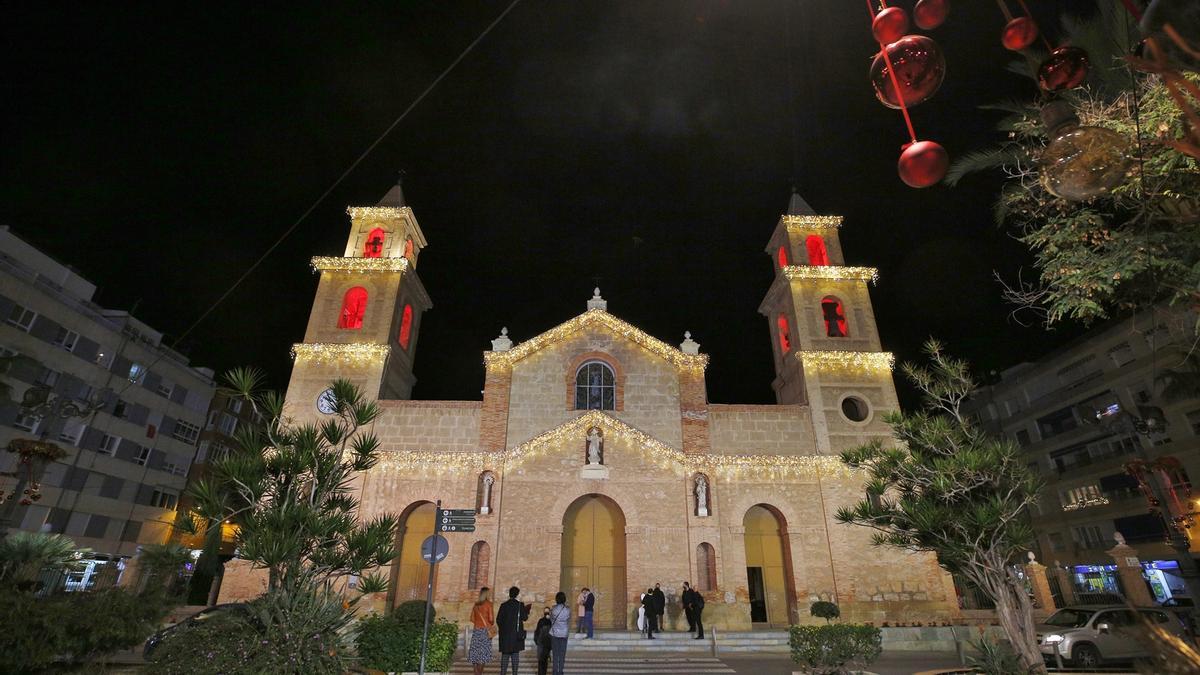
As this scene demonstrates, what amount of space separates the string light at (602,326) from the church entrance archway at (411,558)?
615cm

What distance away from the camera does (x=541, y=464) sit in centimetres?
2098

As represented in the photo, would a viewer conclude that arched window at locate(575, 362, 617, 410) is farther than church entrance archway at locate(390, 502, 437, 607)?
Yes

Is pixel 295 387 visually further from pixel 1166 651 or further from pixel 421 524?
pixel 1166 651

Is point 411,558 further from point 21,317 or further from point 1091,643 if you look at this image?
point 21,317

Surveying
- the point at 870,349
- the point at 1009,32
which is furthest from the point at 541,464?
the point at 1009,32

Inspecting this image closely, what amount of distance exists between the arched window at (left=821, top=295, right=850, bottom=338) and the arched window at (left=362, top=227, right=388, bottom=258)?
19674 mm

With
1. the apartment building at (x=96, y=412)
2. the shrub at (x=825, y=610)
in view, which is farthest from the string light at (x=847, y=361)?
the apartment building at (x=96, y=412)

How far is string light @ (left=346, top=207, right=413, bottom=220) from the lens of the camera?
26.2m

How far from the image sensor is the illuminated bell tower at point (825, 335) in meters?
22.3

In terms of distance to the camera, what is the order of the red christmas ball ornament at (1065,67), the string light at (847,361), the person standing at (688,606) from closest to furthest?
the red christmas ball ornament at (1065,67), the person standing at (688,606), the string light at (847,361)

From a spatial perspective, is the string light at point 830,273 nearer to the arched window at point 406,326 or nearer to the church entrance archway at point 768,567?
the church entrance archway at point 768,567

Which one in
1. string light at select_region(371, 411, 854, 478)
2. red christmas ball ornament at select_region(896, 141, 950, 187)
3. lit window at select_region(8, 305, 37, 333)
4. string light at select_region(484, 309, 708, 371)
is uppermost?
lit window at select_region(8, 305, 37, 333)

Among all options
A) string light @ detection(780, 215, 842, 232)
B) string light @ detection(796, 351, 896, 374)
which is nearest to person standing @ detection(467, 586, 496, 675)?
string light @ detection(796, 351, 896, 374)

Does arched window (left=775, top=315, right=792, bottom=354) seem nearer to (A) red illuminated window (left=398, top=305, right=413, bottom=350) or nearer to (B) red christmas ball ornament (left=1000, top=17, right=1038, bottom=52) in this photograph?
(A) red illuminated window (left=398, top=305, right=413, bottom=350)
